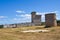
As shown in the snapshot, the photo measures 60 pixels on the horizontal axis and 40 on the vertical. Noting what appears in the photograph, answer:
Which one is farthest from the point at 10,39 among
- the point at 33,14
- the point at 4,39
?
the point at 33,14

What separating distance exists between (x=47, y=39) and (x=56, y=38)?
1262 mm

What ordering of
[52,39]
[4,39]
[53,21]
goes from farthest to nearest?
[53,21]
[52,39]
[4,39]

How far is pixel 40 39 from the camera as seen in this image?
18328 mm

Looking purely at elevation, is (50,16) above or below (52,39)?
above

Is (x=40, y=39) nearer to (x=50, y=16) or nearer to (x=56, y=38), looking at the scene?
(x=56, y=38)

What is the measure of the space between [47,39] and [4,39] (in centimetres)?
503

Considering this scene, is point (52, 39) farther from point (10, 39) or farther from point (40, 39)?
point (10, 39)

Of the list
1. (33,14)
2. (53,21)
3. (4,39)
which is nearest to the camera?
(4,39)

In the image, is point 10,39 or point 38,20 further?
point 38,20

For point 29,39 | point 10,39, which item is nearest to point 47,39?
point 29,39

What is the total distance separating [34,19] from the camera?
205ft

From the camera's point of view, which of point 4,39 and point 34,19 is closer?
point 4,39

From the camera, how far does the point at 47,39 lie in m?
18.3

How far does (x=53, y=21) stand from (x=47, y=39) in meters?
23.2
